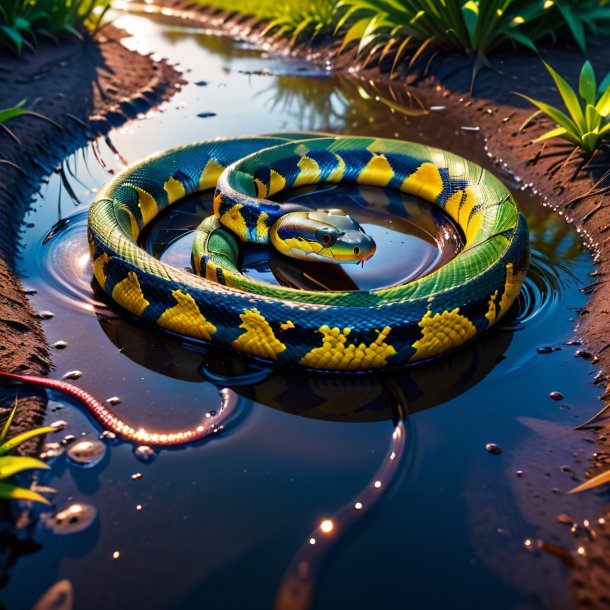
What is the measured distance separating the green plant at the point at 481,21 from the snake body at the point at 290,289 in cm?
336

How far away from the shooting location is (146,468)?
11.0 feet

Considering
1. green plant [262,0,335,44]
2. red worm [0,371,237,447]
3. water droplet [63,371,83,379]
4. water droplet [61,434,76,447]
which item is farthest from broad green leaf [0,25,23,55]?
water droplet [61,434,76,447]

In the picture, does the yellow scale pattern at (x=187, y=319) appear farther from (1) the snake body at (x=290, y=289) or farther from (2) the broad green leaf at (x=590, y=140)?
(2) the broad green leaf at (x=590, y=140)

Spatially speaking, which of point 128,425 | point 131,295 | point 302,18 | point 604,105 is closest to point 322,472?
point 128,425

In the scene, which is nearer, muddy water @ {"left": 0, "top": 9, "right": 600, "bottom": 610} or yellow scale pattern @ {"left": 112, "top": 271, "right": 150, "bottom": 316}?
muddy water @ {"left": 0, "top": 9, "right": 600, "bottom": 610}

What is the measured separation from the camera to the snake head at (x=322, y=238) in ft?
15.8

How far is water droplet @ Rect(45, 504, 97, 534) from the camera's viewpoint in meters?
2.96

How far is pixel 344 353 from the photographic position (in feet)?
13.0

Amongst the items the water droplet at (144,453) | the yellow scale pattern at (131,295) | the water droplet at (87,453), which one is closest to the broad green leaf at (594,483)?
the water droplet at (144,453)

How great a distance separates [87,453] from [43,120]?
570 centimetres

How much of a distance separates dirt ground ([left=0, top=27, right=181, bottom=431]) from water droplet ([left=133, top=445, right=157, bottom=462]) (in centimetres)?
65

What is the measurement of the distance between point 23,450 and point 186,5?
15085 mm

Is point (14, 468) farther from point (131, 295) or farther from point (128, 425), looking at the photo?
point (131, 295)

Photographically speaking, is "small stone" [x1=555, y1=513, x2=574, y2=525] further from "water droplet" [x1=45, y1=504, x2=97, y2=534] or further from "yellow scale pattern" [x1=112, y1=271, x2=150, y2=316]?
"yellow scale pattern" [x1=112, y1=271, x2=150, y2=316]
